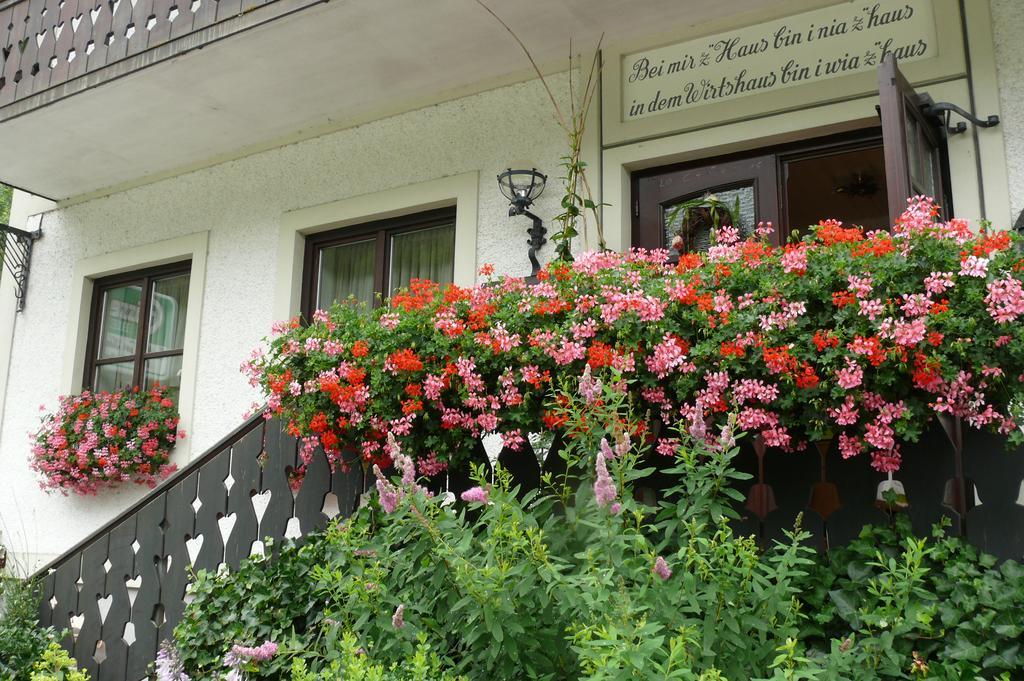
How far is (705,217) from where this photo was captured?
4.99 metres

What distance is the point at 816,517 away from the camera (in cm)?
294

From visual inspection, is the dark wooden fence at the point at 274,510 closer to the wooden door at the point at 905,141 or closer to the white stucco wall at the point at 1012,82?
the wooden door at the point at 905,141

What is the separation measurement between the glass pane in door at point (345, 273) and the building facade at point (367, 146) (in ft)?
0.05

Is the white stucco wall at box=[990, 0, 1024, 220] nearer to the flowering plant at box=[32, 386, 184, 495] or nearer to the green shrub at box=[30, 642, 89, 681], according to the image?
the green shrub at box=[30, 642, 89, 681]

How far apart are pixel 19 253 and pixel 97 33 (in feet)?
9.45

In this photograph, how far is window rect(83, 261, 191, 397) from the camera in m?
7.07

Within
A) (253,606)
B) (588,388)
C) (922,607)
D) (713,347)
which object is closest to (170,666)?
(253,606)

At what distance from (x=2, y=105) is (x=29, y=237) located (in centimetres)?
203

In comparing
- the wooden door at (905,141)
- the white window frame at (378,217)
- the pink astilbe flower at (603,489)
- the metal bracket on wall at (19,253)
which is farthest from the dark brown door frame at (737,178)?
the metal bracket on wall at (19,253)

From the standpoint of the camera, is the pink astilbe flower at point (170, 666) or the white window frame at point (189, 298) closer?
the pink astilbe flower at point (170, 666)

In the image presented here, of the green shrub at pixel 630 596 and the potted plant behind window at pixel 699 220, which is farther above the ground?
the potted plant behind window at pixel 699 220

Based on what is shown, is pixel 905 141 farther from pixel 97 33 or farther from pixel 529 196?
pixel 97 33

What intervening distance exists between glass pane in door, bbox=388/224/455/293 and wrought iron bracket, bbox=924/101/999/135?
2.96 metres

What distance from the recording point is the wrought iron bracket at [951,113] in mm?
4031
